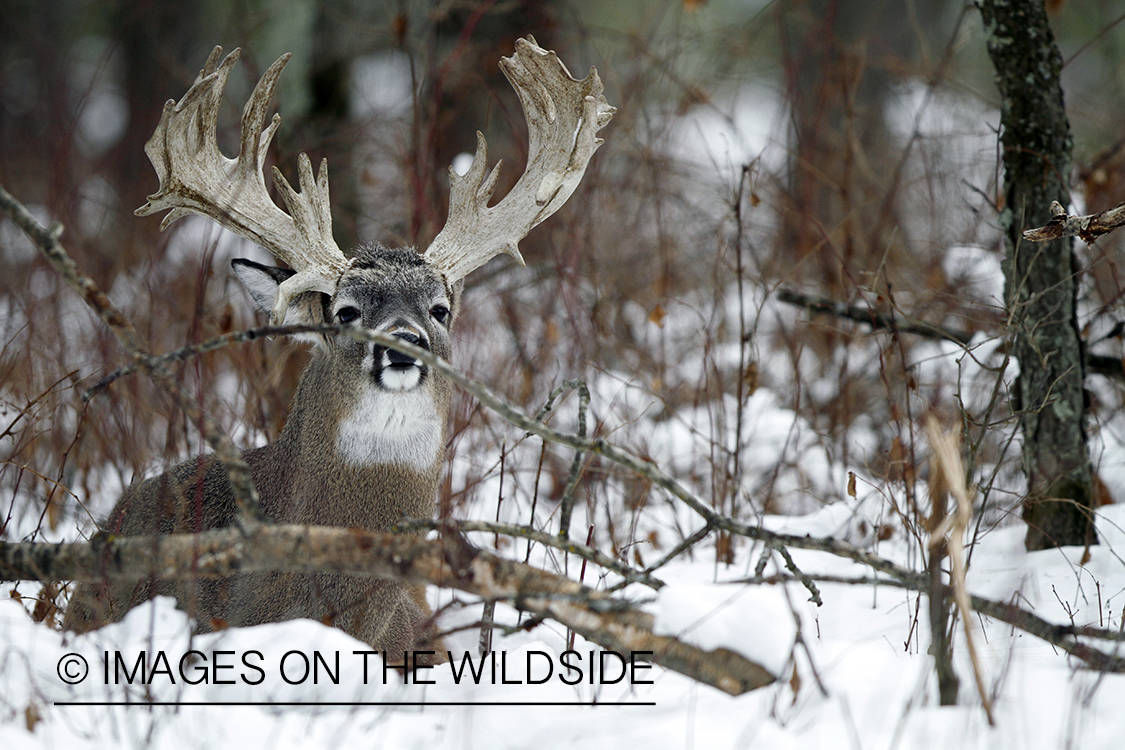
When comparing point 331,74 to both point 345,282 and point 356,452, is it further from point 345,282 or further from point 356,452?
point 356,452

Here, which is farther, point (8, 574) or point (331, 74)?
point (331, 74)

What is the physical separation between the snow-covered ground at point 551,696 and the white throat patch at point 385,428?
0.82 m

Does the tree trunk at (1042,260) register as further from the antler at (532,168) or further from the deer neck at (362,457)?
the deer neck at (362,457)

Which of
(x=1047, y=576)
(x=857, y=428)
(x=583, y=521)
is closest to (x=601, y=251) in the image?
(x=857, y=428)

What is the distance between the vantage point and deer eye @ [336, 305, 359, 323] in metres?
3.72

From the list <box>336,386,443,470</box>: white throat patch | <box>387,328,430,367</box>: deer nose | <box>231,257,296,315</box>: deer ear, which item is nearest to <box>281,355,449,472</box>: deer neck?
<box>336,386,443,470</box>: white throat patch

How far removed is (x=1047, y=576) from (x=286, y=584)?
2601 millimetres

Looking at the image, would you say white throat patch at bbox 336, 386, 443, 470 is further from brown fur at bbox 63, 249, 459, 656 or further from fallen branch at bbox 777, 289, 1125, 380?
fallen branch at bbox 777, 289, 1125, 380

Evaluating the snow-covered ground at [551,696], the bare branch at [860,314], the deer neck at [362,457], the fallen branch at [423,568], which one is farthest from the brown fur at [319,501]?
the bare branch at [860,314]

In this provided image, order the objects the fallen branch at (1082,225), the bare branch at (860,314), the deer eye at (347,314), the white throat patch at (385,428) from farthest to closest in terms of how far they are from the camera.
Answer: the bare branch at (860,314) → the deer eye at (347,314) → the white throat patch at (385,428) → the fallen branch at (1082,225)

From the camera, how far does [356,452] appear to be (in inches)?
140

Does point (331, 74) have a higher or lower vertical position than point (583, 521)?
higher

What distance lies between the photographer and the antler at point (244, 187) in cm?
353

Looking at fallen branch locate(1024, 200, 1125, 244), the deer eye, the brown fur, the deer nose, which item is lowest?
the brown fur
